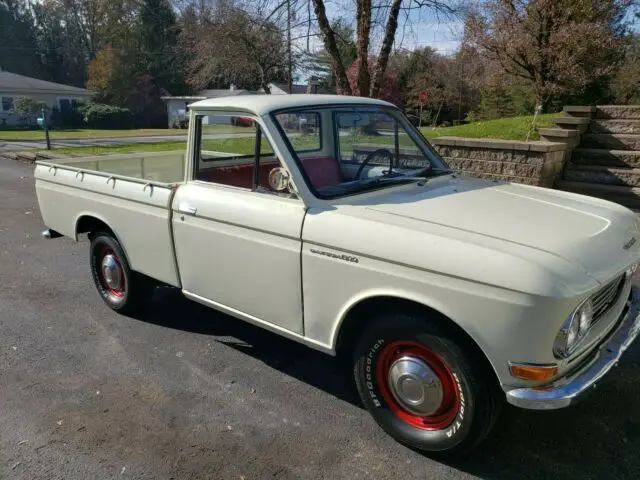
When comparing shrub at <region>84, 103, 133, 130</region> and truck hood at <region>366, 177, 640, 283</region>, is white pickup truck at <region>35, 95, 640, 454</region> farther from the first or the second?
shrub at <region>84, 103, 133, 130</region>

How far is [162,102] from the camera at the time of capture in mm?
48781

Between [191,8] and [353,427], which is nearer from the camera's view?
[353,427]

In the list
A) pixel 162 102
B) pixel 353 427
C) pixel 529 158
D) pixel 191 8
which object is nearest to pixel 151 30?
pixel 162 102

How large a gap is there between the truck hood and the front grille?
15 cm

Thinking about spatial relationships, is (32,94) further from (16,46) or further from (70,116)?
(16,46)

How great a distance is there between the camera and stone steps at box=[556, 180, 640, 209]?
293 inches

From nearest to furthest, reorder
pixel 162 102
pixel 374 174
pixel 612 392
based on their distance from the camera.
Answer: pixel 612 392 < pixel 374 174 < pixel 162 102

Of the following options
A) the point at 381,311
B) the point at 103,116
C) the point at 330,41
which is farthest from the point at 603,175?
the point at 103,116

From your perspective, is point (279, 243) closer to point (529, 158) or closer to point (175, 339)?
point (175, 339)

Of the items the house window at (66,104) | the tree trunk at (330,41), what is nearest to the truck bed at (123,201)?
the tree trunk at (330,41)

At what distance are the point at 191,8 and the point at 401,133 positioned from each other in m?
25.6

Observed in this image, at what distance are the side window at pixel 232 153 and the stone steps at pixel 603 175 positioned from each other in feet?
19.6

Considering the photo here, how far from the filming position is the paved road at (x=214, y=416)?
276 centimetres

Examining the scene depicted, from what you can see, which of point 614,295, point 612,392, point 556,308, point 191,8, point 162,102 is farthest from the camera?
point 162,102
